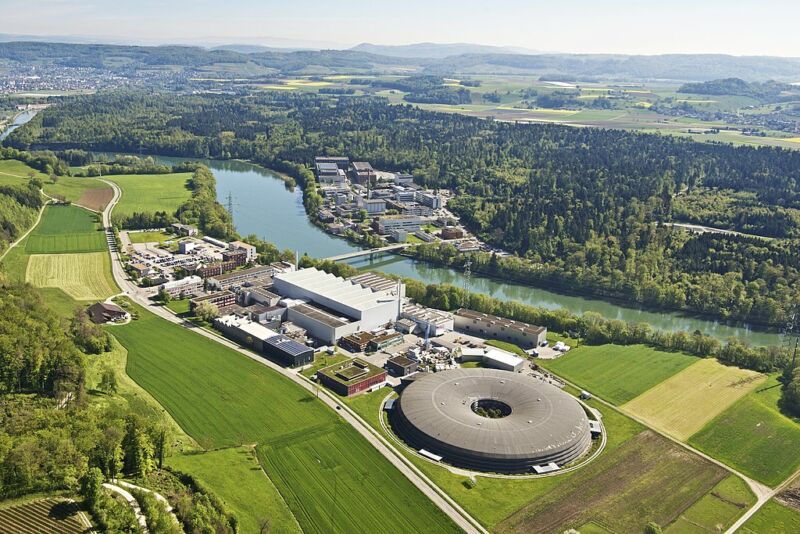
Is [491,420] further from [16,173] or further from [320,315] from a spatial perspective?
[16,173]

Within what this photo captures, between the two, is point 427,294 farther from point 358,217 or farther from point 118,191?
point 118,191

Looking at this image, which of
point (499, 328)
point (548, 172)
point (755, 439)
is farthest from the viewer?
point (548, 172)

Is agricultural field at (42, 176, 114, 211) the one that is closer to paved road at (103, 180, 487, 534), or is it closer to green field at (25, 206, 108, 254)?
green field at (25, 206, 108, 254)

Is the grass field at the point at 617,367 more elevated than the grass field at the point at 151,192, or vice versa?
the grass field at the point at 151,192

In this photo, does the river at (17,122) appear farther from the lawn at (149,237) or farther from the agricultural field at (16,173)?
the lawn at (149,237)

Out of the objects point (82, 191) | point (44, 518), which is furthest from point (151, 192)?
point (44, 518)

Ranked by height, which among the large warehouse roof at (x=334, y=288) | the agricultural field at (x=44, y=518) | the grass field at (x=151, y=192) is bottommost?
the grass field at (x=151, y=192)

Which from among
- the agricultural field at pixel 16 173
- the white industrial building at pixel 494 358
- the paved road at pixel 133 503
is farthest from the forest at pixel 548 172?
the paved road at pixel 133 503
